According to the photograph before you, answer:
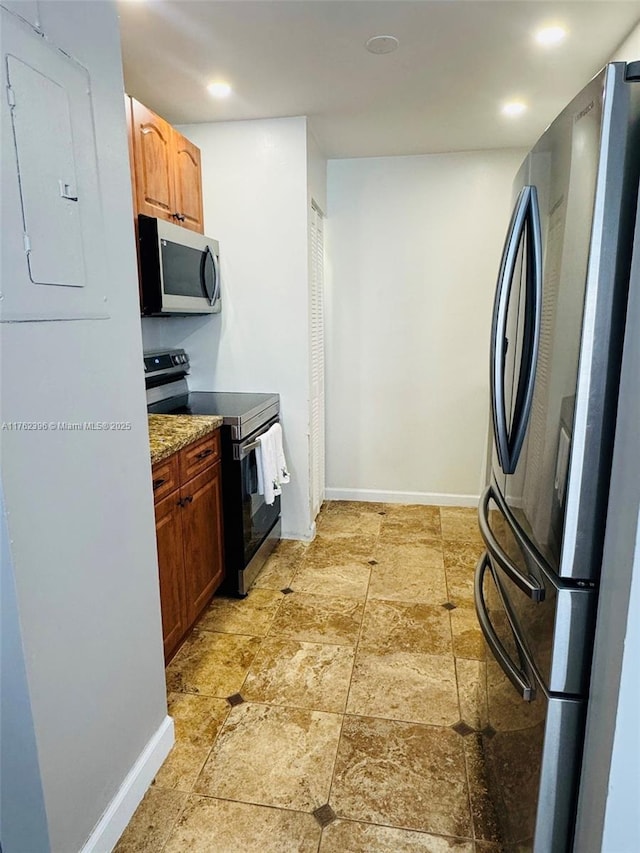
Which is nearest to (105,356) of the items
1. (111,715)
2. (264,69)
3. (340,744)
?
(111,715)

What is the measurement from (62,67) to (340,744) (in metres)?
2.11

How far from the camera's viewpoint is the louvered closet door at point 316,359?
11.2 ft

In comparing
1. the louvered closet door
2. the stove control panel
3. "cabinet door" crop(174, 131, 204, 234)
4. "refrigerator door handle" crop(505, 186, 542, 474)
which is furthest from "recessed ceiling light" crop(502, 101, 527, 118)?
the stove control panel

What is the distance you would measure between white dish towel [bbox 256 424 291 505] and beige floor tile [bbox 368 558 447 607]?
747mm

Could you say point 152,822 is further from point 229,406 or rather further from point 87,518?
point 229,406

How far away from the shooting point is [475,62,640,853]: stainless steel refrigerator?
966 mm

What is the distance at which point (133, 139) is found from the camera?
224cm

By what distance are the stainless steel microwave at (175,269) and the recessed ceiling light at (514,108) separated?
1.70m

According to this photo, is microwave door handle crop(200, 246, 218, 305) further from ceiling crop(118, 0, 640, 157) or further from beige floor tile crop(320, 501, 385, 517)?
beige floor tile crop(320, 501, 385, 517)

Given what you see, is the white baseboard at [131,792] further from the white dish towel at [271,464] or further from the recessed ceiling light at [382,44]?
the recessed ceiling light at [382,44]

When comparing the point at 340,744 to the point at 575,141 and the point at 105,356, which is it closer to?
the point at 105,356

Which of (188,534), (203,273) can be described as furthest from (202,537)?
(203,273)

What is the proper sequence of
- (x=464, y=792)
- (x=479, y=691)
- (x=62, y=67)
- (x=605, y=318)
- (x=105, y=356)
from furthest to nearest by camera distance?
(x=479, y=691) → (x=464, y=792) → (x=105, y=356) → (x=62, y=67) → (x=605, y=318)

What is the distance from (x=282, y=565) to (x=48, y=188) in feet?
8.03
